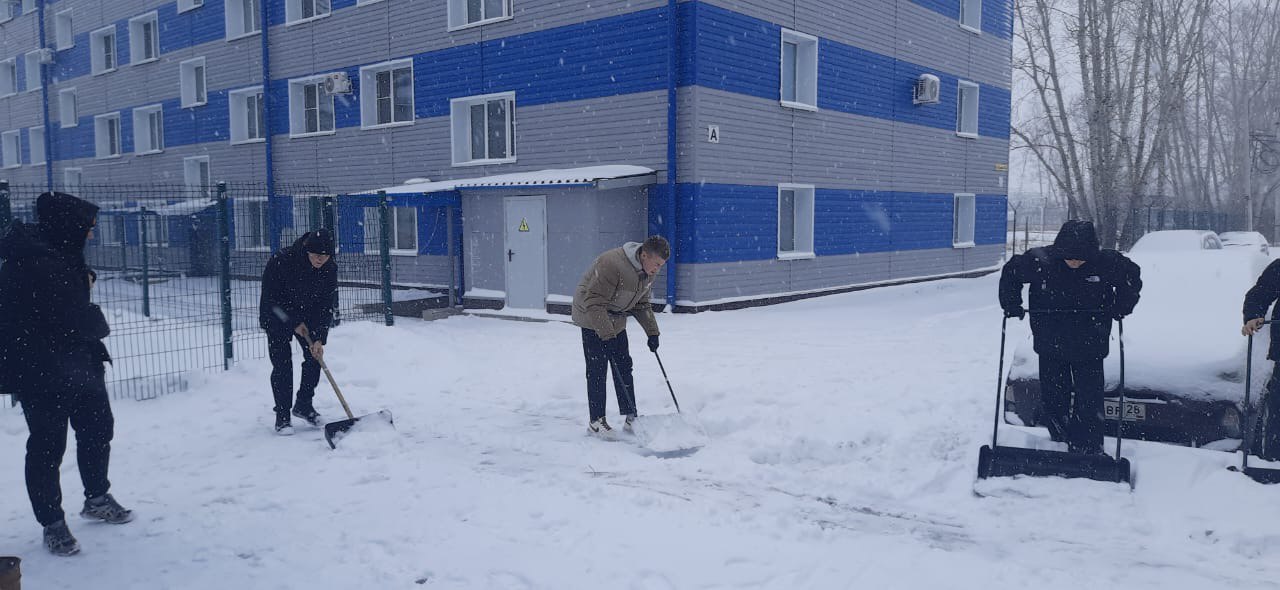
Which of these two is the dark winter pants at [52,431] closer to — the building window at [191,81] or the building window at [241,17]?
the building window at [241,17]

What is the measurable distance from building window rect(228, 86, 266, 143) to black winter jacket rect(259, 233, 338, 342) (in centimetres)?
1816

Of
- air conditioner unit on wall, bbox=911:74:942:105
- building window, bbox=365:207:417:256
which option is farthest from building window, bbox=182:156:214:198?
air conditioner unit on wall, bbox=911:74:942:105

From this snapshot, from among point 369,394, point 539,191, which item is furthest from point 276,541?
point 539,191

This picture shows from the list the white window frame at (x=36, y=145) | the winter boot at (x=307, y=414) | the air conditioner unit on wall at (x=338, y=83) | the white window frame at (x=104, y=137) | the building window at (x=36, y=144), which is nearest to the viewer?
the winter boot at (x=307, y=414)

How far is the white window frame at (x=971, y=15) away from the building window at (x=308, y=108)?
644 inches

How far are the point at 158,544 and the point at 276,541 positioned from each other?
64cm

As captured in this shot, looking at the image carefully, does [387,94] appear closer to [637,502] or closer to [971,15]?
[971,15]

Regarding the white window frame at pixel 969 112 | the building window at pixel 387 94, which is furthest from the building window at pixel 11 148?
the white window frame at pixel 969 112

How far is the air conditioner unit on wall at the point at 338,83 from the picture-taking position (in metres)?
19.8

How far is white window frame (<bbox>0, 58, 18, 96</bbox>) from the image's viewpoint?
112 ft

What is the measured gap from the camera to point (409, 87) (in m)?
19.2

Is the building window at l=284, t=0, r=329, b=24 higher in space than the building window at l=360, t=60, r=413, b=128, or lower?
higher

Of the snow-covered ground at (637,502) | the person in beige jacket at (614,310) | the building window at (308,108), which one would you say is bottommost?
the snow-covered ground at (637,502)

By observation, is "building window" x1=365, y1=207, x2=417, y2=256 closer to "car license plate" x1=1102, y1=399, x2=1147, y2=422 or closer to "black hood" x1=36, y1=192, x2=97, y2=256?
"black hood" x1=36, y1=192, x2=97, y2=256
